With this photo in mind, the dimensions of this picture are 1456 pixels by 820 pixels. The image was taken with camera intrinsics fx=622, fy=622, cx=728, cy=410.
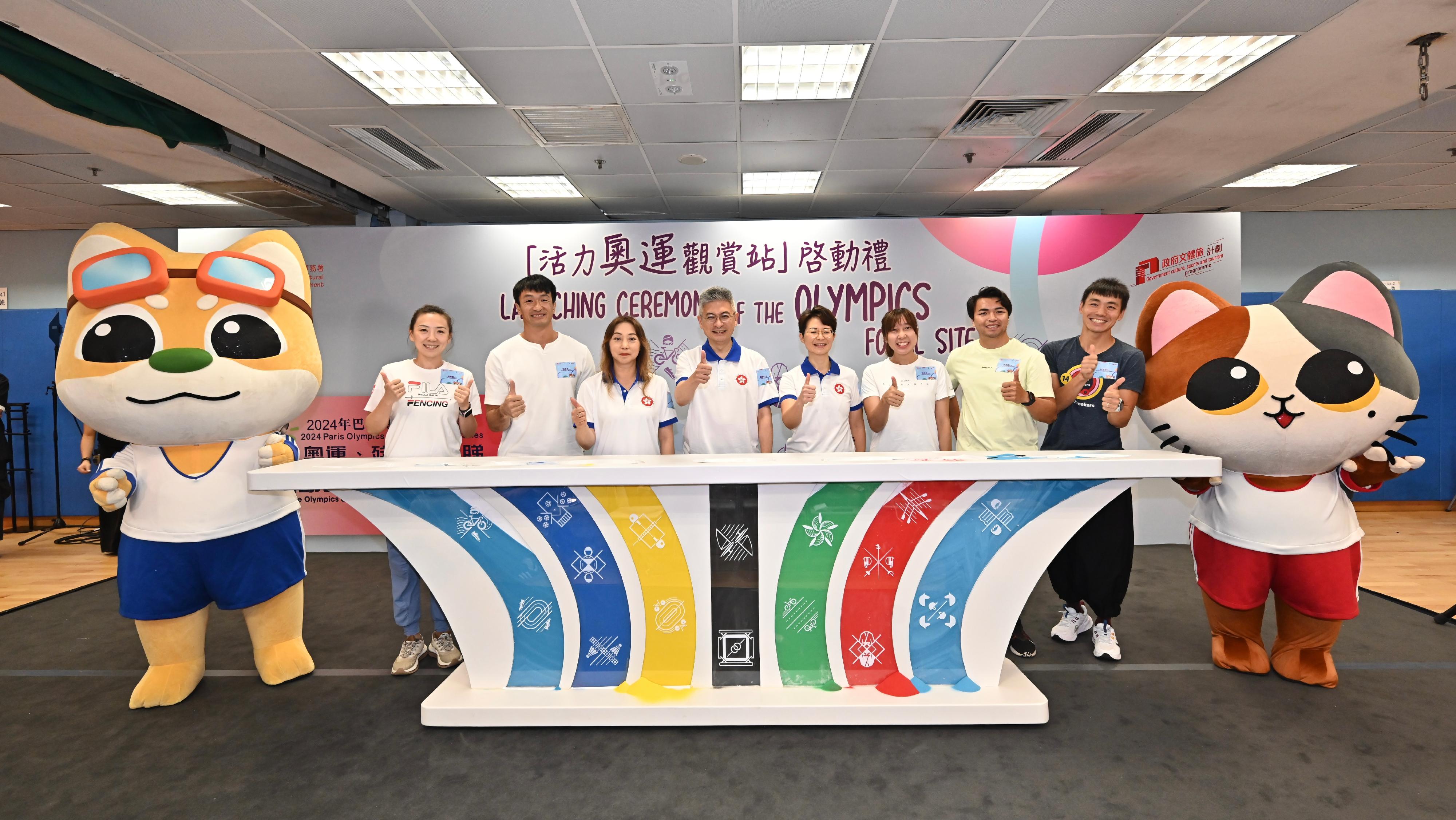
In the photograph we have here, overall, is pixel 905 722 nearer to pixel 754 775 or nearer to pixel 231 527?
pixel 754 775

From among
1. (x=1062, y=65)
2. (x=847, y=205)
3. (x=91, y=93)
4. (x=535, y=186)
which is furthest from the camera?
(x=847, y=205)

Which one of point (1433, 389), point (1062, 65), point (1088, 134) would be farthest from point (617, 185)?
point (1433, 389)

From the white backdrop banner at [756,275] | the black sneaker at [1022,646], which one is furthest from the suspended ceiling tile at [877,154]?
the black sneaker at [1022,646]

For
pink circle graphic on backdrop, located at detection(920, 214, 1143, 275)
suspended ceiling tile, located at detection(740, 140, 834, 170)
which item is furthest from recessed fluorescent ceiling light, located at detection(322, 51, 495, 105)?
pink circle graphic on backdrop, located at detection(920, 214, 1143, 275)

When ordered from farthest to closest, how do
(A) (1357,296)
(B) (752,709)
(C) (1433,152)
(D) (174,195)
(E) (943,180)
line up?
(D) (174,195) → (E) (943,180) → (C) (1433,152) → (A) (1357,296) → (B) (752,709)

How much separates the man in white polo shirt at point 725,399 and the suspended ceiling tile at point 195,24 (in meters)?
2.31

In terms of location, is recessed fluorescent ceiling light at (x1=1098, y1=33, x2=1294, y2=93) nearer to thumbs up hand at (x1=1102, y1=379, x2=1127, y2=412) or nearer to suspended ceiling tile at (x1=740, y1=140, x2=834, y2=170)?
suspended ceiling tile at (x1=740, y1=140, x2=834, y2=170)

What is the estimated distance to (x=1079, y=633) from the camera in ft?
9.07

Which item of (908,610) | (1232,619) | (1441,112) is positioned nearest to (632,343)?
(908,610)

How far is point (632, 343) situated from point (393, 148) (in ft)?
9.09

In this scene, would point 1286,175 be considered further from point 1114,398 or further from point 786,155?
point 1114,398

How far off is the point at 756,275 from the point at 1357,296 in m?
3.18

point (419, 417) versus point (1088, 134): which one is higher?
point (1088, 134)

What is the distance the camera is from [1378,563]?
4.01 metres
